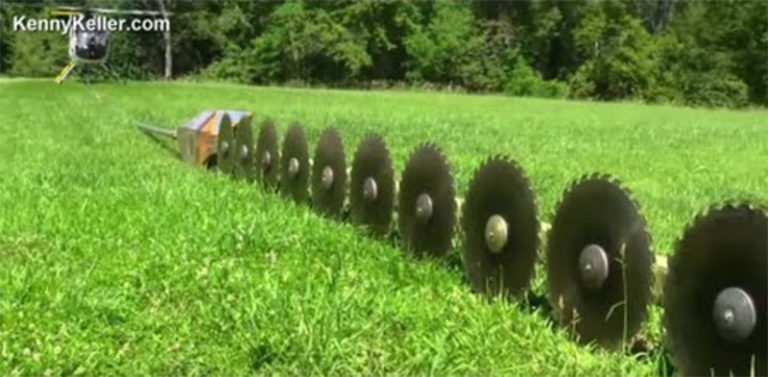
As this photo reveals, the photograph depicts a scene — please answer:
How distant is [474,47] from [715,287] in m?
68.3

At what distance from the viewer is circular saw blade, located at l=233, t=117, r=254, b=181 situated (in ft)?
26.3

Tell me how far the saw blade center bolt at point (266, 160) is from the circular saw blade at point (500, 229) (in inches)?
133

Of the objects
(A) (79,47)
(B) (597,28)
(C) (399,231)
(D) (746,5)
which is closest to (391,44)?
(B) (597,28)

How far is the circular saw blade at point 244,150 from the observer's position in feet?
26.3

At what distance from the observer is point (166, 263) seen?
4.47 metres

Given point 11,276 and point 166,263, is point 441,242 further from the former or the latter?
point 11,276

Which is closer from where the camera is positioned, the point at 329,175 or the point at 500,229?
the point at 500,229

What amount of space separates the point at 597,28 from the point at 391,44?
1620cm

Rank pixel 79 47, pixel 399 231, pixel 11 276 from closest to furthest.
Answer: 1. pixel 11 276
2. pixel 399 231
3. pixel 79 47

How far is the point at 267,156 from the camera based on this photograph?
24.6ft

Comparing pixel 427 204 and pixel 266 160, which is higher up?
pixel 427 204

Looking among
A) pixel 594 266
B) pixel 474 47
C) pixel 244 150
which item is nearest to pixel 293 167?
pixel 244 150

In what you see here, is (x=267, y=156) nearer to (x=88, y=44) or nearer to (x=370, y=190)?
(x=370, y=190)

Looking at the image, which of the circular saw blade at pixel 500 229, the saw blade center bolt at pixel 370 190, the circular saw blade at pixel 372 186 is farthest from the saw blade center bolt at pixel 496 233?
the saw blade center bolt at pixel 370 190
